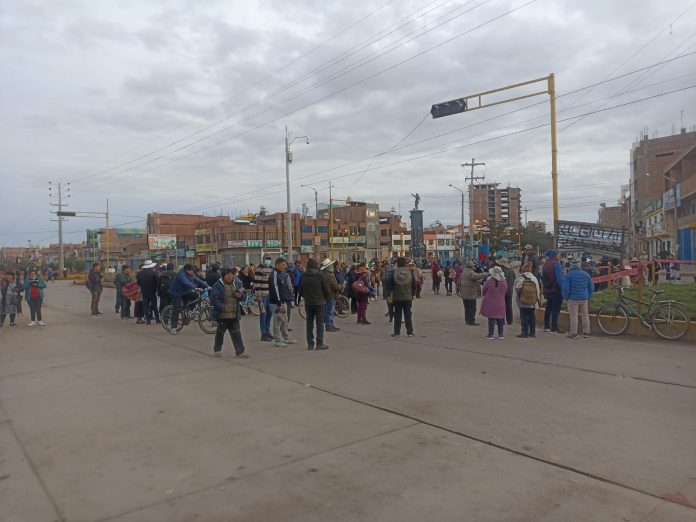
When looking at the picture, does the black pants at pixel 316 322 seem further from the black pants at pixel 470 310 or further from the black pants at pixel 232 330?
the black pants at pixel 470 310

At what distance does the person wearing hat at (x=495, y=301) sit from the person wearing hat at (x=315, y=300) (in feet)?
10.6

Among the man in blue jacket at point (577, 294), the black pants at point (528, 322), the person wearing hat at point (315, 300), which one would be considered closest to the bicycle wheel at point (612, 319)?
the man in blue jacket at point (577, 294)

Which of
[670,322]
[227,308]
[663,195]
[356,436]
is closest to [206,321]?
[227,308]

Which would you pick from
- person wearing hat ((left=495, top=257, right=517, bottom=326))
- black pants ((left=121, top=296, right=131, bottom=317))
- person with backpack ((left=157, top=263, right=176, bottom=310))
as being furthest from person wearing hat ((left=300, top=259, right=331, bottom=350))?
black pants ((left=121, top=296, right=131, bottom=317))

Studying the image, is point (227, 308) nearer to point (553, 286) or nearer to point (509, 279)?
point (553, 286)

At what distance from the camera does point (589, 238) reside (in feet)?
46.9

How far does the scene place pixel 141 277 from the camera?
15047 millimetres

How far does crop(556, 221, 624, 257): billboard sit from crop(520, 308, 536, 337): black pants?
4.19 meters

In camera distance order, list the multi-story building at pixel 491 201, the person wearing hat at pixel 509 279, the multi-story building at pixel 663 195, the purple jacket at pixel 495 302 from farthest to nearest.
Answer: the multi-story building at pixel 491 201
the multi-story building at pixel 663 195
the person wearing hat at pixel 509 279
the purple jacket at pixel 495 302

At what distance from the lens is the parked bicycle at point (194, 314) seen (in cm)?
1315

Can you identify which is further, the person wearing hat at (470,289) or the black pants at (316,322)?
the person wearing hat at (470,289)

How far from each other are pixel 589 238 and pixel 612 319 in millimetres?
3806

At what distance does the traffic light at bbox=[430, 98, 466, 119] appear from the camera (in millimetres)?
15188

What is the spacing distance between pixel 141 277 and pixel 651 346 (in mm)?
12366
